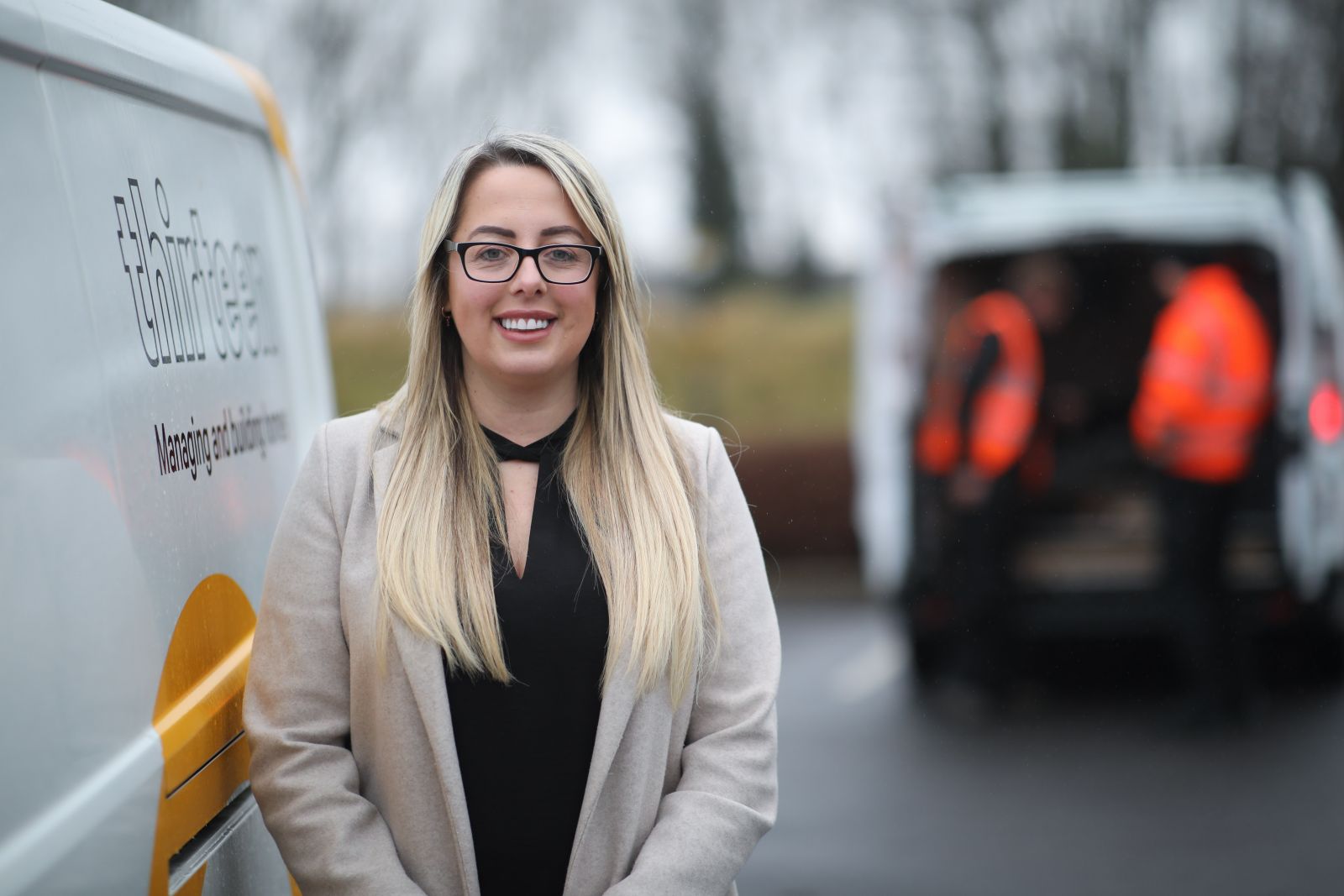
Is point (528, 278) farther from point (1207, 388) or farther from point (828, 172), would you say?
point (828, 172)

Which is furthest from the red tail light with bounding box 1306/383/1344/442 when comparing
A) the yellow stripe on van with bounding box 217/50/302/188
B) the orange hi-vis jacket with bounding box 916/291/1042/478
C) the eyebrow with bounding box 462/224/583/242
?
the eyebrow with bounding box 462/224/583/242

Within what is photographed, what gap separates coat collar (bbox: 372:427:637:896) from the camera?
6.67ft

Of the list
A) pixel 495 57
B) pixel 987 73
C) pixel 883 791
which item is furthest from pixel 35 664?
pixel 987 73

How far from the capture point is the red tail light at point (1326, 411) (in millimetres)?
6695

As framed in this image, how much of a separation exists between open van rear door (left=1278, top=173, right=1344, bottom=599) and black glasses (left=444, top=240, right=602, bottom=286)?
17.3 feet

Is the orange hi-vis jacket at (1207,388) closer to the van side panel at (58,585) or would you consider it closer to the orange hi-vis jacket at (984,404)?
the orange hi-vis jacket at (984,404)

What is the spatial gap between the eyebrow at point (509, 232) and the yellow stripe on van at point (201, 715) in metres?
0.72

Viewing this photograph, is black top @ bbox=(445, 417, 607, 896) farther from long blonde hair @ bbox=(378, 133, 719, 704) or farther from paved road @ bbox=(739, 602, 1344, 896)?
paved road @ bbox=(739, 602, 1344, 896)

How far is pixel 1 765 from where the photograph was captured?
165cm

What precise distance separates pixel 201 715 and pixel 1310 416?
5.57 m

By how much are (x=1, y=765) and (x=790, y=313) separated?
13047 mm

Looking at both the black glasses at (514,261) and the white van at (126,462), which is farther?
the black glasses at (514,261)

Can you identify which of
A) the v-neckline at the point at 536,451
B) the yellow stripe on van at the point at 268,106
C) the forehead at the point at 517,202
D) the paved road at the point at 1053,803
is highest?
the yellow stripe on van at the point at 268,106

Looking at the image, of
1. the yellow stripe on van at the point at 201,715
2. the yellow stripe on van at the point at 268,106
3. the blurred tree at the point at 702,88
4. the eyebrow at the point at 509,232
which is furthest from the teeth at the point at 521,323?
the blurred tree at the point at 702,88
